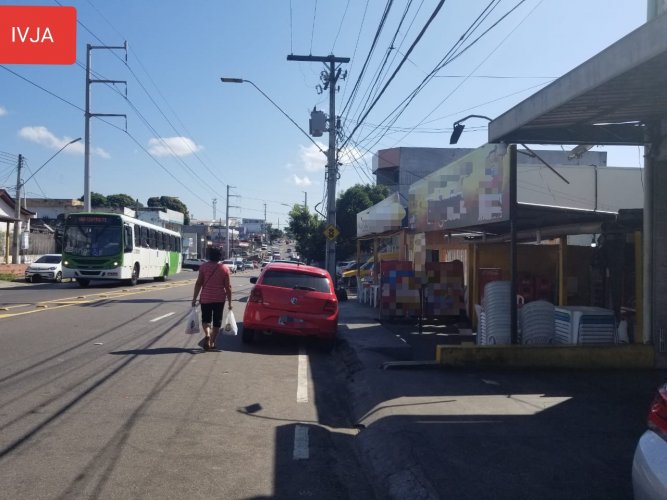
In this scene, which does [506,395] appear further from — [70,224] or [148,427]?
[70,224]

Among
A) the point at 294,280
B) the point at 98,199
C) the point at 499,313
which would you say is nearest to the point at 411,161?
the point at 294,280

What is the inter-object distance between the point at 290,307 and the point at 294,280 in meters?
0.56

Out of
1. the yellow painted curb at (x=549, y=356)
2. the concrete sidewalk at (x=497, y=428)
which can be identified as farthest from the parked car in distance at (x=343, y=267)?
the concrete sidewalk at (x=497, y=428)

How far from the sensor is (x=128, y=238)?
97.2ft

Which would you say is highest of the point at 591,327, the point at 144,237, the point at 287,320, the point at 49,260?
the point at 144,237

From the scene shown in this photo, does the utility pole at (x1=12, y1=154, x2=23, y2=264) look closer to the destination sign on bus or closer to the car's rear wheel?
the destination sign on bus

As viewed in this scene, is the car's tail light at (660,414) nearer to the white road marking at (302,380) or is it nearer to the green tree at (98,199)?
the white road marking at (302,380)

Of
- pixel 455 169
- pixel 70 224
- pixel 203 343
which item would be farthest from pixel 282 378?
pixel 70 224

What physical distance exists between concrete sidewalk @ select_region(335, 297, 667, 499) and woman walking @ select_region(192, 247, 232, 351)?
2.54m

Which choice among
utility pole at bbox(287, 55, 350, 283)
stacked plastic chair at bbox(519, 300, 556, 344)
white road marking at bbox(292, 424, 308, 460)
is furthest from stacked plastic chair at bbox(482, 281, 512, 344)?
utility pole at bbox(287, 55, 350, 283)

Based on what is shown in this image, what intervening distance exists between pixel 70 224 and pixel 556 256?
21067mm

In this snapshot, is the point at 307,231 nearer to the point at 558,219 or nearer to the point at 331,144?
the point at 331,144

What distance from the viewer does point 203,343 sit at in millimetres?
12016

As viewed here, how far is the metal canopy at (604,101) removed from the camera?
6.85 m
